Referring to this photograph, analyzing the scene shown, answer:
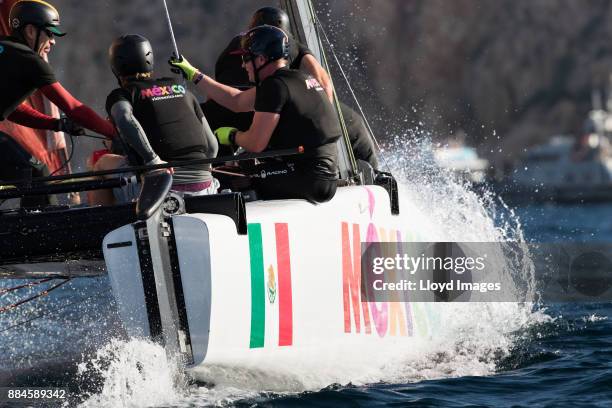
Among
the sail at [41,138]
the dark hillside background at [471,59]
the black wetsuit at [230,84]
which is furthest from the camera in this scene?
the dark hillside background at [471,59]

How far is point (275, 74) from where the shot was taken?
5.89 metres

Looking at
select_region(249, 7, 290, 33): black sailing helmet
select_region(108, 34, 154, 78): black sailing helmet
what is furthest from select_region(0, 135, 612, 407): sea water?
select_region(108, 34, 154, 78): black sailing helmet

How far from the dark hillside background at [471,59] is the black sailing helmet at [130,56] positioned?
68.9 feet

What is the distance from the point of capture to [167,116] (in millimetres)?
5988

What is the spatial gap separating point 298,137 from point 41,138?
3.03 m

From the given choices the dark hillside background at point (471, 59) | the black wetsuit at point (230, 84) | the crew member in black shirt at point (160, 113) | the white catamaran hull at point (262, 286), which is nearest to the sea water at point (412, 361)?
the white catamaran hull at point (262, 286)

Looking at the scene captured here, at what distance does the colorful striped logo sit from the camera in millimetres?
5004

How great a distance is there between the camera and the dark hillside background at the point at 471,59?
1302 inches

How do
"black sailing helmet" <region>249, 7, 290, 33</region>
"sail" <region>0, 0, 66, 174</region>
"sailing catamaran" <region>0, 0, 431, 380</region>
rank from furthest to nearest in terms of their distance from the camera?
"sail" <region>0, 0, 66, 174</region>
"black sailing helmet" <region>249, 7, 290, 33</region>
"sailing catamaran" <region>0, 0, 431, 380</region>

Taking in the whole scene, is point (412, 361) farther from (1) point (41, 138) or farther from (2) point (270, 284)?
(1) point (41, 138)

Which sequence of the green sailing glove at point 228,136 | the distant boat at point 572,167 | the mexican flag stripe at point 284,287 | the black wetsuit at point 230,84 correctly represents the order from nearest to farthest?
1. the mexican flag stripe at point 284,287
2. the green sailing glove at point 228,136
3. the black wetsuit at point 230,84
4. the distant boat at point 572,167

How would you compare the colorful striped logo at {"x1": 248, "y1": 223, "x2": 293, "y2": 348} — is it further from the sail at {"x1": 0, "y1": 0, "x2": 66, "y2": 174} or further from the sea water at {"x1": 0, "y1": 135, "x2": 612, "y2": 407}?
the sail at {"x1": 0, "y1": 0, "x2": 66, "y2": 174}

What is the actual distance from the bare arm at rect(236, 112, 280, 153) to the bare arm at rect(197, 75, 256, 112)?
1.41ft

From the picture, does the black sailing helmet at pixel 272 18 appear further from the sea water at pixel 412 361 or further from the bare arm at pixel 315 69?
the sea water at pixel 412 361
